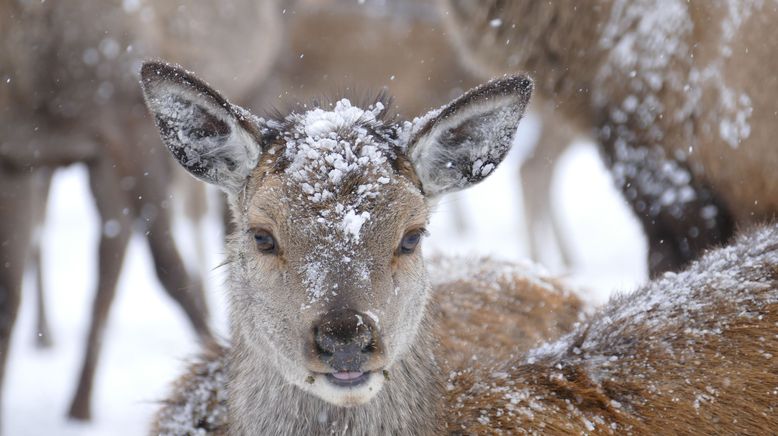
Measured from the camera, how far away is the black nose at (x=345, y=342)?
2574mm

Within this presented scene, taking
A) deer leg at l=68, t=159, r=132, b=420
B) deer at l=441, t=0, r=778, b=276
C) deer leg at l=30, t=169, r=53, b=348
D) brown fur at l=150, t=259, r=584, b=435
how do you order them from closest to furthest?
brown fur at l=150, t=259, r=584, b=435 < deer at l=441, t=0, r=778, b=276 < deer leg at l=68, t=159, r=132, b=420 < deer leg at l=30, t=169, r=53, b=348

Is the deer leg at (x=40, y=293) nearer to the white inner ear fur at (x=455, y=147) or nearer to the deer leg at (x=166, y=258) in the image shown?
the deer leg at (x=166, y=258)

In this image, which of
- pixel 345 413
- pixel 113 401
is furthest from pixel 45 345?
pixel 345 413

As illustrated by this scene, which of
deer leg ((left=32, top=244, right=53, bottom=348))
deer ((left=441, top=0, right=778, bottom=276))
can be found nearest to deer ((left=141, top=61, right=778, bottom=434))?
deer ((left=441, top=0, right=778, bottom=276))

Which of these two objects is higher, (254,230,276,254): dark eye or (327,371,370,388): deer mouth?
(254,230,276,254): dark eye

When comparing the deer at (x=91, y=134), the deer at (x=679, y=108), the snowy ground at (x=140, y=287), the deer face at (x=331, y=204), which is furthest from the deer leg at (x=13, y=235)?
the deer at (x=679, y=108)

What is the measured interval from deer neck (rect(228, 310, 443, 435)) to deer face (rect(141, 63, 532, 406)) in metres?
0.07

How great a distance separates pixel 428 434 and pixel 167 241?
3538 millimetres

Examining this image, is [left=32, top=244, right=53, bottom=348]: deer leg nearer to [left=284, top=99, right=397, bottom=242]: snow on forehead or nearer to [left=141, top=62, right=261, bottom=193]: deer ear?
[left=141, top=62, right=261, bottom=193]: deer ear

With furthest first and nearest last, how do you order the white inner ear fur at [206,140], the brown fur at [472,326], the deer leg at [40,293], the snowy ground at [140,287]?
the deer leg at [40,293] → the snowy ground at [140,287] → the brown fur at [472,326] → the white inner ear fur at [206,140]

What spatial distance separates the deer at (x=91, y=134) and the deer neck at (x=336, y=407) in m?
2.50

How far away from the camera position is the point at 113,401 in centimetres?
616

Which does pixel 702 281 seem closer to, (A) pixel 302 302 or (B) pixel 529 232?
(A) pixel 302 302

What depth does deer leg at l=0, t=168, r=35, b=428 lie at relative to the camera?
5.56 meters
